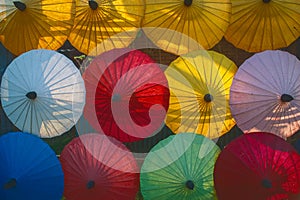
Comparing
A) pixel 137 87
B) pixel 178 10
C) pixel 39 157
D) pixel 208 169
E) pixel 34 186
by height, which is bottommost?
pixel 34 186

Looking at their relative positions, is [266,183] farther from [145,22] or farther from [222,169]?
[145,22]

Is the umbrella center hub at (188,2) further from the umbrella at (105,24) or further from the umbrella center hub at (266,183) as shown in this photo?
the umbrella center hub at (266,183)

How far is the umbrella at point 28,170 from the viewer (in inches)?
119

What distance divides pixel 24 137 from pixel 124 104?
78 centimetres

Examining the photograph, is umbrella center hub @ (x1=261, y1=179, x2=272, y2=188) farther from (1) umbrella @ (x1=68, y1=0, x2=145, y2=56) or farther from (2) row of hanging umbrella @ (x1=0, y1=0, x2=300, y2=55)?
(1) umbrella @ (x1=68, y1=0, x2=145, y2=56)

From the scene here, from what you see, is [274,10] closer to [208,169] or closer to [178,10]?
[178,10]

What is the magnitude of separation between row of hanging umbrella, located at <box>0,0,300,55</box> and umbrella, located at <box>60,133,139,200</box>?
0.74 m

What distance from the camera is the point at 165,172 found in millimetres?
3125

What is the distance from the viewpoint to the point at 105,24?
3270 mm

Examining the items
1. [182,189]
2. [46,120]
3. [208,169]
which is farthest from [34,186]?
[208,169]

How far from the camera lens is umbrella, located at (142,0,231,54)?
3221 mm

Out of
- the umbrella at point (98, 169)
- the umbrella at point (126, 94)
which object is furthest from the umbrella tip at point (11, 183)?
the umbrella at point (126, 94)

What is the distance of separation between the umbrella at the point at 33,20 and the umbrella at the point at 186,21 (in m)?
0.63

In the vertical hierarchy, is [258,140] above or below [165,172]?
above
